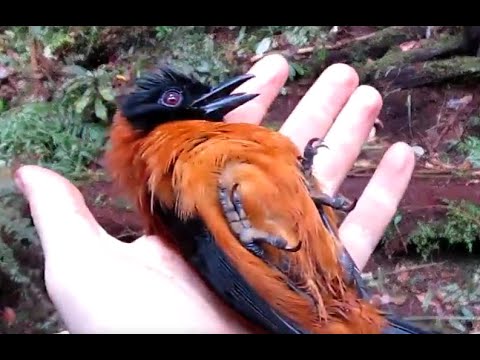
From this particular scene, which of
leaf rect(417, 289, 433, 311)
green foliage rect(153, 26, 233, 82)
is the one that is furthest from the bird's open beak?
green foliage rect(153, 26, 233, 82)

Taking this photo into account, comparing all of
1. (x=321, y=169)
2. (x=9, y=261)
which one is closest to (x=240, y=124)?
(x=321, y=169)

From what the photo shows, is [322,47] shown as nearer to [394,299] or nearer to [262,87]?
[394,299]

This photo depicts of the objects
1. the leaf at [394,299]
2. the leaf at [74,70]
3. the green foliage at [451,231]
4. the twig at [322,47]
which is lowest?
the leaf at [394,299]

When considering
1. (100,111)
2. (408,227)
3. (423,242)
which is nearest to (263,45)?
(100,111)

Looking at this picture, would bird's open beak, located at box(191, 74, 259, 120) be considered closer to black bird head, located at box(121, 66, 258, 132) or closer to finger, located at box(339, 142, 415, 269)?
black bird head, located at box(121, 66, 258, 132)

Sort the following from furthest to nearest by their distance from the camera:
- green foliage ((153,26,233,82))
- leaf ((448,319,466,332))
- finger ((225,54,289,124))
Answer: green foliage ((153,26,233,82))
leaf ((448,319,466,332))
finger ((225,54,289,124))

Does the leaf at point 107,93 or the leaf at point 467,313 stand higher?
the leaf at point 107,93

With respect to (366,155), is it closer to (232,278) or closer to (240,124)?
(240,124)

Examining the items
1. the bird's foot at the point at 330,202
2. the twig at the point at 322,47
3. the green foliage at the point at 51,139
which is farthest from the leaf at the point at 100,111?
the bird's foot at the point at 330,202

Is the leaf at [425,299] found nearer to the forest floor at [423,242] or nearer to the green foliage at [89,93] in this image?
the forest floor at [423,242]
